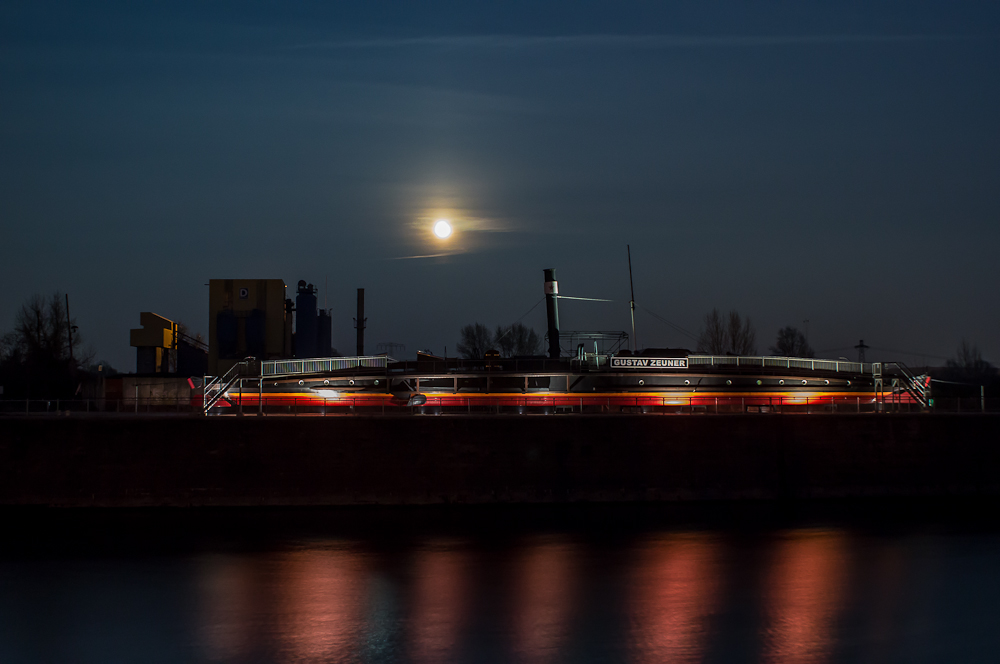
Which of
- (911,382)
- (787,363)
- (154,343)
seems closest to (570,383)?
(787,363)

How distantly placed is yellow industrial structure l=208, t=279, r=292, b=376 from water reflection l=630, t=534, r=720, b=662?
46763mm

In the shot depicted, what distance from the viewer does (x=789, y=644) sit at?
18.0 meters

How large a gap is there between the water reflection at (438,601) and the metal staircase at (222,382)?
1417 centimetres

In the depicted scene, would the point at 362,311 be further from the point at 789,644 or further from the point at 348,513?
the point at 789,644

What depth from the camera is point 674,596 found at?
21.5 m

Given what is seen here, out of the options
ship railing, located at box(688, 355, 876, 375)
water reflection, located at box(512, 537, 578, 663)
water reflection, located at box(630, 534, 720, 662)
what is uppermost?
ship railing, located at box(688, 355, 876, 375)

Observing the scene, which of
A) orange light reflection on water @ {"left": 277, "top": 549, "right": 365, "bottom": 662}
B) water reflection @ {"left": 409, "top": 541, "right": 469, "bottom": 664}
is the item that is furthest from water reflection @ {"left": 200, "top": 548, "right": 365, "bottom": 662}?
water reflection @ {"left": 409, "top": 541, "right": 469, "bottom": 664}

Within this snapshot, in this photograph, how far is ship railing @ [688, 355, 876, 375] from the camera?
1713 inches

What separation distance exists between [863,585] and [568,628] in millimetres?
9897

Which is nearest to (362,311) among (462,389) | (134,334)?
(134,334)

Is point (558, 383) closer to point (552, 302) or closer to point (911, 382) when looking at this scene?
point (552, 302)

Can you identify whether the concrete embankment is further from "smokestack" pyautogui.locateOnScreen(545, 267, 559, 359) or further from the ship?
"smokestack" pyautogui.locateOnScreen(545, 267, 559, 359)

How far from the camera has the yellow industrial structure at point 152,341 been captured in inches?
2591

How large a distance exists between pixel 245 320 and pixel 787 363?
4364 cm
